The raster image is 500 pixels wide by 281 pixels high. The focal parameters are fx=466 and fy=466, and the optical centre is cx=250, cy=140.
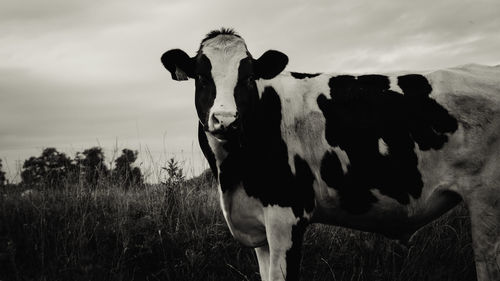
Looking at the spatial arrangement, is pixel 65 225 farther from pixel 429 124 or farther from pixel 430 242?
pixel 430 242

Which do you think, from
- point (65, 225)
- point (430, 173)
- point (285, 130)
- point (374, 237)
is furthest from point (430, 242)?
point (65, 225)

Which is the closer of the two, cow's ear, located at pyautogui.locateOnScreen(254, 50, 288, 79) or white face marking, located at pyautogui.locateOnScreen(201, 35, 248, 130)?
white face marking, located at pyautogui.locateOnScreen(201, 35, 248, 130)

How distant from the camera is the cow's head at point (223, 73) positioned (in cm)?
353

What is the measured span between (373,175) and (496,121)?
1.14m

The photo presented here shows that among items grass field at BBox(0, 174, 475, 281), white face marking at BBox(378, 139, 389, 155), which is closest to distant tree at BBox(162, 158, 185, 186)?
grass field at BBox(0, 174, 475, 281)

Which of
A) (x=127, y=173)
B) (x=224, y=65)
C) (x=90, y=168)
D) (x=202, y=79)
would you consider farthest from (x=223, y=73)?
(x=90, y=168)

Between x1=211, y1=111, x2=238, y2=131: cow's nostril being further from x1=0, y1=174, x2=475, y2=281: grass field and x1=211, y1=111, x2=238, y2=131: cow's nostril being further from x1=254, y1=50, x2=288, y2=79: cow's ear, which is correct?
x1=0, y1=174, x2=475, y2=281: grass field

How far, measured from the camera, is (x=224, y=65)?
396cm

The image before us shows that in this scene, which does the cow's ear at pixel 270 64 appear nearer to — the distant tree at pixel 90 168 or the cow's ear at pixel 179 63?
the cow's ear at pixel 179 63

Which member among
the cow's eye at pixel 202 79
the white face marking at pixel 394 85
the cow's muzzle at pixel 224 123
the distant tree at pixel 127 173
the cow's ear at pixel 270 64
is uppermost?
the cow's ear at pixel 270 64

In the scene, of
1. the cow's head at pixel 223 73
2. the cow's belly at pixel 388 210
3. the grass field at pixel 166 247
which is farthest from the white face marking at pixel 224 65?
the grass field at pixel 166 247

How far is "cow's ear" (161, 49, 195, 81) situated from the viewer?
4.31m

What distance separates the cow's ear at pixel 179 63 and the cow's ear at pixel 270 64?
613 millimetres

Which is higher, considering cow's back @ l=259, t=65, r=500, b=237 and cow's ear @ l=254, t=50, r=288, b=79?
cow's ear @ l=254, t=50, r=288, b=79
